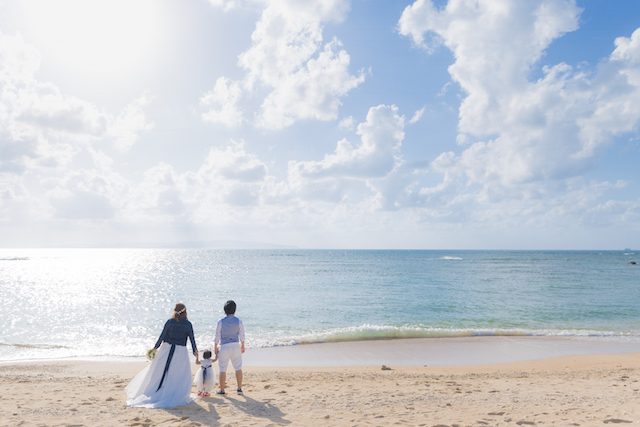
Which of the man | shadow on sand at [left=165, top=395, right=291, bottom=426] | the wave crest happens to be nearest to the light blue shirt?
the man

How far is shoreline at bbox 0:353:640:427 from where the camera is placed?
8141 millimetres

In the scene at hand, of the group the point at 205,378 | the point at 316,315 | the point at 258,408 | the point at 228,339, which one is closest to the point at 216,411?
the point at 258,408

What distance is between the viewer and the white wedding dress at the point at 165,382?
30.0 feet

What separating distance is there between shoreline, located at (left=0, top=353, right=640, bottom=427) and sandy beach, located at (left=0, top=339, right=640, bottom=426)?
21 mm

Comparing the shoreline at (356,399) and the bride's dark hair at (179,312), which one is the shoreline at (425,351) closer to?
the shoreline at (356,399)

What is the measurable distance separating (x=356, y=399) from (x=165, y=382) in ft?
13.8

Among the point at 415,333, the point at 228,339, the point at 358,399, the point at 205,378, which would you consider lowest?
the point at 415,333

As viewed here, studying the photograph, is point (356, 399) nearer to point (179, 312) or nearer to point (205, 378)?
point (205, 378)

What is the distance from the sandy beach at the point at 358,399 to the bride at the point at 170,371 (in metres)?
0.38

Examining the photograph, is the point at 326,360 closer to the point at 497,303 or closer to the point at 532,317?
the point at 532,317

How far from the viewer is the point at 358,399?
9555 mm

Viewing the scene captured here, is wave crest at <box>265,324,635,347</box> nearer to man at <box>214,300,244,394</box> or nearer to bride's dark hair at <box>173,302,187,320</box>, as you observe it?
man at <box>214,300,244,394</box>

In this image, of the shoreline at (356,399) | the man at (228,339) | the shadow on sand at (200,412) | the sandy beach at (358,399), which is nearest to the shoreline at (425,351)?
the sandy beach at (358,399)

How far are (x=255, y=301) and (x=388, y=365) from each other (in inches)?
856
